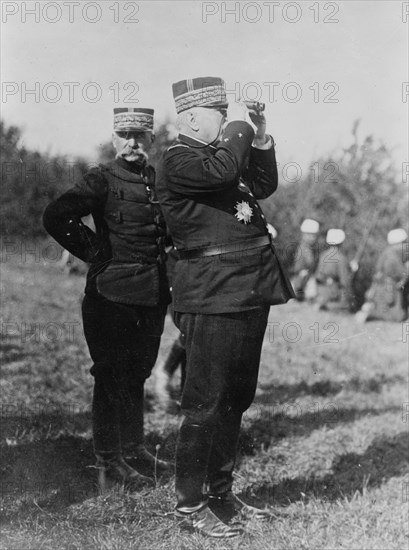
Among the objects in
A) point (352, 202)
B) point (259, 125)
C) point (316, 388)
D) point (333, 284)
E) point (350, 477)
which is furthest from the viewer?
point (352, 202)

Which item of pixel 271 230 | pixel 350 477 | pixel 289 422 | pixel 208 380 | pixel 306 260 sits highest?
pixel 271 230

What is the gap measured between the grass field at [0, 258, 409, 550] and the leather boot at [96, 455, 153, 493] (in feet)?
0.26

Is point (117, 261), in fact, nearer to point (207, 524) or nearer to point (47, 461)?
point (47, 461)

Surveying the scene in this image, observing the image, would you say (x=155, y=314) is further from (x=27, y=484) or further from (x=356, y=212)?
(x=356, y=212)

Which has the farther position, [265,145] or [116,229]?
[116,229]

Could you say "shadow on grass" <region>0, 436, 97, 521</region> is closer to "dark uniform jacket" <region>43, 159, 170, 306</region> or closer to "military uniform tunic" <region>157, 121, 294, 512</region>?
"military uniform tunic" <region>157, 121, 294, 512</region>

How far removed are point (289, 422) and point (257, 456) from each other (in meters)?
0.77

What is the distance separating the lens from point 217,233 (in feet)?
10.2

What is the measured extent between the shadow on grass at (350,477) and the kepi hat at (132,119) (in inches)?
80.5

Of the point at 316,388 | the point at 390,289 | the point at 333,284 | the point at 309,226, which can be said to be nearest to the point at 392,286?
the point at 390,289

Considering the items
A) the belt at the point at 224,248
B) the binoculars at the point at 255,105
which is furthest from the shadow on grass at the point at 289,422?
the binoculars at the point at 255,105

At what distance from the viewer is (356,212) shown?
55.5 ft

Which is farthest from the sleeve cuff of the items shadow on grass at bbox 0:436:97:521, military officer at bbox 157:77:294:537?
shadow on grass at bbox 0:436:97:521

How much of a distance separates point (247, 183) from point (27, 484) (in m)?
1.88
